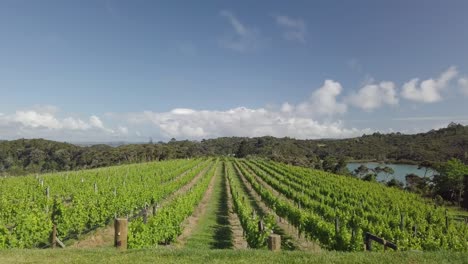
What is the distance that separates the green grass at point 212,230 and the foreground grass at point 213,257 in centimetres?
701

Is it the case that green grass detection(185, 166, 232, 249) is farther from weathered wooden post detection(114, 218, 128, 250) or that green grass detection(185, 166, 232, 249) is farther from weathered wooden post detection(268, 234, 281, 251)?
weathered wooden post detection(268, 234, 281, 251)

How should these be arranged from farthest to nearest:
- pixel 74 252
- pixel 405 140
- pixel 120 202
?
pixel 405 140 < pixel 120 202 < pixel 74 252

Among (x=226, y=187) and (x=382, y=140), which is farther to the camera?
(x=382, y=140)

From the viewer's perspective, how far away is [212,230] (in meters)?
19.5

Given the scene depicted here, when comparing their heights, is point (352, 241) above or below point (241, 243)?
above

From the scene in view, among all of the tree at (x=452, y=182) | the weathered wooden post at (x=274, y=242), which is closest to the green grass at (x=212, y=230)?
the weathered wooden post at (x=274, y=242)

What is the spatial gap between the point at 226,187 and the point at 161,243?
23.0 meters

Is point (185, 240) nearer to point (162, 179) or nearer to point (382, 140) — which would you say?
point (162, 179)

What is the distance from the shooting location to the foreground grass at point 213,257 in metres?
8.36

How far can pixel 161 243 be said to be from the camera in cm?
1599

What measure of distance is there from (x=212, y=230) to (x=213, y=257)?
11108 millimetres

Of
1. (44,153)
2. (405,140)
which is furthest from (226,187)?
(405,140)

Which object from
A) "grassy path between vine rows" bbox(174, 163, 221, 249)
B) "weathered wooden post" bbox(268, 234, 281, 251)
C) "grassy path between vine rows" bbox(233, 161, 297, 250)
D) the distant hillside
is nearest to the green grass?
"grassy path between vine rows" bbox(174, 163, 221, 249)

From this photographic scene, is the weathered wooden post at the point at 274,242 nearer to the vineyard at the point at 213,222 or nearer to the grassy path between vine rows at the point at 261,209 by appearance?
the vineyard at the point at 213,222
